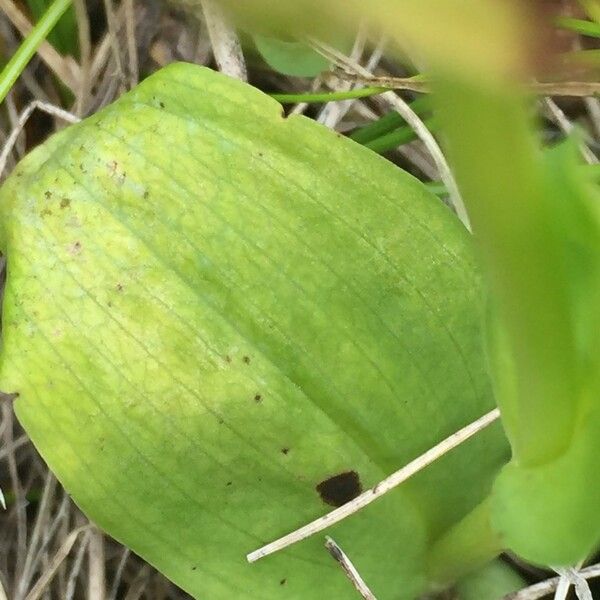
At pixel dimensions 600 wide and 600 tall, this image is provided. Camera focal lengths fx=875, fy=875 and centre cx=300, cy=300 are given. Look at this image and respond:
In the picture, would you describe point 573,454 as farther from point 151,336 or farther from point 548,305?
point 151,336

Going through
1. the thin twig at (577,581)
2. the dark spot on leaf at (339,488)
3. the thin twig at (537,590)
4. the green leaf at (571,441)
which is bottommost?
the thin twig at (537,590)

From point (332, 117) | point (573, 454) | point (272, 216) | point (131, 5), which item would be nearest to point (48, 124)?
point (131, 5)

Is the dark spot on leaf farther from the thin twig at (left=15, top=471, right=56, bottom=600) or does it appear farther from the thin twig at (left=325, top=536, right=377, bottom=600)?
the thin twig at (left=15, top=471, right=56, bottom=600)

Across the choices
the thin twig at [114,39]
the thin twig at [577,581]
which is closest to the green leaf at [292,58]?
the thin twig at [114,39]

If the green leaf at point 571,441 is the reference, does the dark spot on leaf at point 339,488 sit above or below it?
below

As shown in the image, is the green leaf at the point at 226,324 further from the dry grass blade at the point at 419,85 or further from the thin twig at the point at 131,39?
the thin twig at the point at 131,39

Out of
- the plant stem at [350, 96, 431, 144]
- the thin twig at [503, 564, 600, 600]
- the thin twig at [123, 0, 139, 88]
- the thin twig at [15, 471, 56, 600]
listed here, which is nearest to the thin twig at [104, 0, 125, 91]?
the thin twig at [123, 0, 139, 88]

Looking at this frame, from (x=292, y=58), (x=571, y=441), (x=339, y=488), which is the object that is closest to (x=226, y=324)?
(x=339, y=488)
